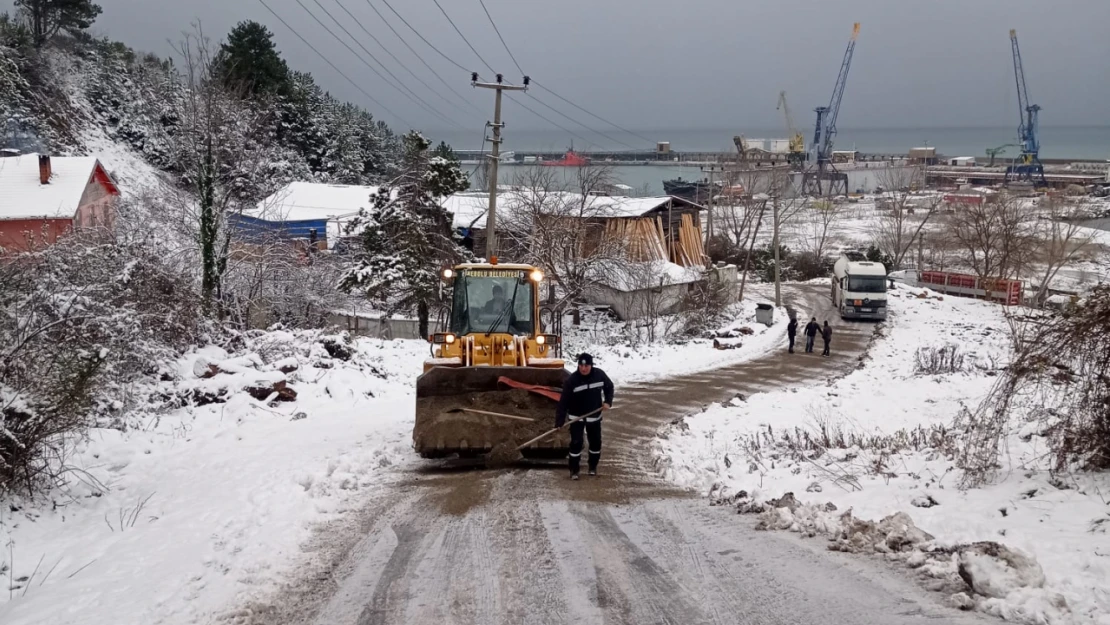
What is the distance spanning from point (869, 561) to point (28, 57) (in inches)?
2579

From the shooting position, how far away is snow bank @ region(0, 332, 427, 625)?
6215 mm

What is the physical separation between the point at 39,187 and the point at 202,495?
105ft

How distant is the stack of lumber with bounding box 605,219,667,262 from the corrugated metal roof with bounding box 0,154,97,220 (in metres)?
23.7

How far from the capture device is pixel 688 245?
4909cm

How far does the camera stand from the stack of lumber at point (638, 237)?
125 ft

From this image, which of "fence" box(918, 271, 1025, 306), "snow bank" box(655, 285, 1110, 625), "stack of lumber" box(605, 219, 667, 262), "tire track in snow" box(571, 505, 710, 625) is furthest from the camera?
"fence" box(918, 271, 1025, 306)

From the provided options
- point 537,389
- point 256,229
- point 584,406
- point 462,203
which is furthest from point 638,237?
point 584,406

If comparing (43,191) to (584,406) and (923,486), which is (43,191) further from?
(923,486)

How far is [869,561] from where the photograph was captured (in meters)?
6.36

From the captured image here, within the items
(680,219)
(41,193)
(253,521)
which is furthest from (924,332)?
(41,193)

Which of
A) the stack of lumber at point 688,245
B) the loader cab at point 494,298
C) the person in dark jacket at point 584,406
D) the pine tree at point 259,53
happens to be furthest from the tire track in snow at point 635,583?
the pine tree at point 259,53

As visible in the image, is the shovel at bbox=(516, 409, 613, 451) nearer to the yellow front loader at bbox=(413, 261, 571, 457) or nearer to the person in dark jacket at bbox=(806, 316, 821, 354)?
the yellow front loader at bbox=(413, 261, 571, 457)

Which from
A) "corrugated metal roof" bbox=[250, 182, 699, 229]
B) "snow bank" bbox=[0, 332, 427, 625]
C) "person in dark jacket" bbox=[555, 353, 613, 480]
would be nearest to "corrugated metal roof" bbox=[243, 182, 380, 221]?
"corrugated metal roof" bbox=[250, 182, 699, 229]

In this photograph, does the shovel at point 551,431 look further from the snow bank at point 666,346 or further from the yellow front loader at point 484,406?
the snow bank at point 666,346
